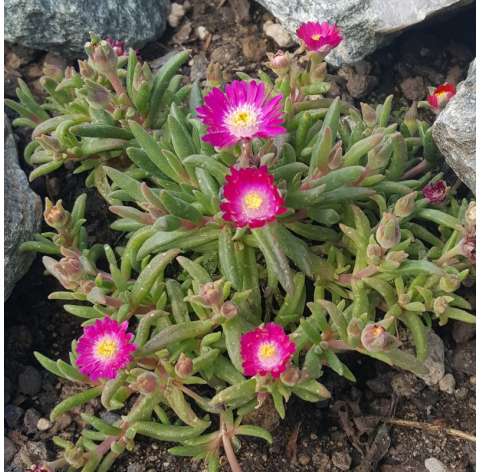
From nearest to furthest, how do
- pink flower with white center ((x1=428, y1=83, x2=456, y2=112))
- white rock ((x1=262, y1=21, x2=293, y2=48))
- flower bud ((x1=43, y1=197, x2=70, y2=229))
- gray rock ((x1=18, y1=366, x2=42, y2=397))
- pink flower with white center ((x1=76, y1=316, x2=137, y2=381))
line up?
pink flower with white center ((x1=76, y1=316, x2=137, y2=381)), flower bud ((x1=43, y1=197, x2=70, y2=229)), gray rock ((x1=18, y1=366, x2=42, y2=397)), pink flower with white center ((x1=428, y1=83, x2=456, y2=112)), white rock ((x1=262, y1=21, x2=293, y2=48))

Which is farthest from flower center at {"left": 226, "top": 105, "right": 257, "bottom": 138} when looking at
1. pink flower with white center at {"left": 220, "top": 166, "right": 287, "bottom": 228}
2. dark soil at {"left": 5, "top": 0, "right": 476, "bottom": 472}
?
dark soil at {"left": 5, "top": 0, "right": 476, "bottom": 472}

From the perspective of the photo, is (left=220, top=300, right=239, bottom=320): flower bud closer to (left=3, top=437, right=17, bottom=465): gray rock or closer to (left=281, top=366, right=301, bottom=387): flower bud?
(left=281, top=366, right=301, bottom=387): flower bud

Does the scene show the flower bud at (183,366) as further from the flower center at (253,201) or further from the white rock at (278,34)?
the white rock at (278,34)

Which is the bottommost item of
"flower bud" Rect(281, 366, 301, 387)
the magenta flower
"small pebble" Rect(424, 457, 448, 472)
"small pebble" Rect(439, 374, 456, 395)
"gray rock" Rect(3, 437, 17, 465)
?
"small pebble" Rect(424, 457, 448, 472)

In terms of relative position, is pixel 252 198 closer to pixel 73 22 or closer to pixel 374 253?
pixel 374 253

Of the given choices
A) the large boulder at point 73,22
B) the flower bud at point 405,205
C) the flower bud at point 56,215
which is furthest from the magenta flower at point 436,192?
the large boulder at point 73,22

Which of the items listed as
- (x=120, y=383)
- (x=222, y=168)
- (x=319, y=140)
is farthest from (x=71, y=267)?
(x=319, y=140)

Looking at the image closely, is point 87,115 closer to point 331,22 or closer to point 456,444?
point 331,22
